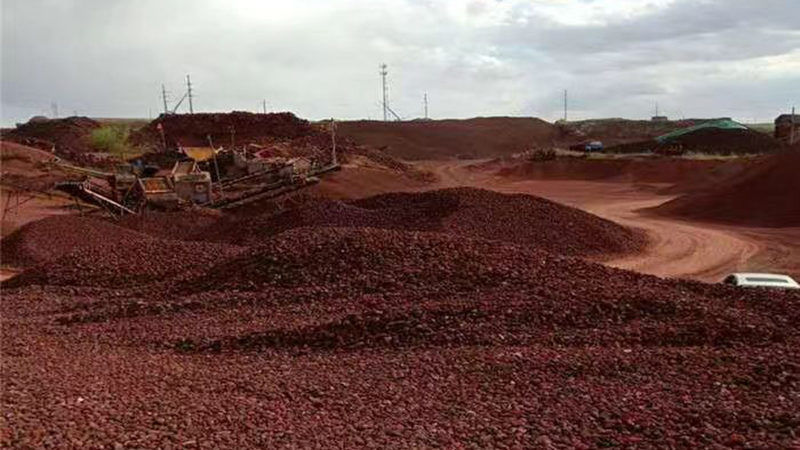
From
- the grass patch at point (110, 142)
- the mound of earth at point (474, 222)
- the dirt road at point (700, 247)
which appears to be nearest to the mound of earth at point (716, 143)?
the dirt road at point (700, 247)

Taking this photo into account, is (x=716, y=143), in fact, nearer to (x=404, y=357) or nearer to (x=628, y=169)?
(x=628, y=169)

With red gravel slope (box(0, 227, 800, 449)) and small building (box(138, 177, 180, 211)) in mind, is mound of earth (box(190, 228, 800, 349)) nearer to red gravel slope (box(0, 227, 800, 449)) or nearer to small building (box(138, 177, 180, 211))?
red gravel slope (box(0, 227, 800, 449))

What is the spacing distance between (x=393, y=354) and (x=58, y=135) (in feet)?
202

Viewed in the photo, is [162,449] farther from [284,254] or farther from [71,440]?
[284,254]

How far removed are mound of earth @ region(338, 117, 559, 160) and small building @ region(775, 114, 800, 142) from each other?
2371 cm

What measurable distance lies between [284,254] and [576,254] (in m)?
9.86

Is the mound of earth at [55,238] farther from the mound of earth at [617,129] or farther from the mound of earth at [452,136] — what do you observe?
the mound of earth at [617,129]

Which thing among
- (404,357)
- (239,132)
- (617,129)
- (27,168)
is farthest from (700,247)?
(617,129)

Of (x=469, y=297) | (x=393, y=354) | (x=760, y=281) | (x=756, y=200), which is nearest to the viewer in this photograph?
(x=393, y=354)

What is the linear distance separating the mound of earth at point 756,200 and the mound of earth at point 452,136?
41.4 metres

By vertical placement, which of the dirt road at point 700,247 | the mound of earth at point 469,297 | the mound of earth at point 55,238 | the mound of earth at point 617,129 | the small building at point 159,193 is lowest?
the dirt road at point 700,247

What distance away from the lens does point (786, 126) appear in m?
59.3

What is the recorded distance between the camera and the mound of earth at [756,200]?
2719 centimetres

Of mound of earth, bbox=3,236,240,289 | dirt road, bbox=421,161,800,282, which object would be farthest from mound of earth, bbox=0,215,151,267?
dirt road, bbox=421,161,800,282
